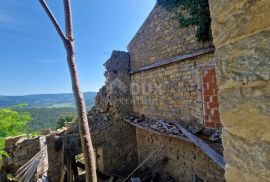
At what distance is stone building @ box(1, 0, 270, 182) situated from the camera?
0.81 meters

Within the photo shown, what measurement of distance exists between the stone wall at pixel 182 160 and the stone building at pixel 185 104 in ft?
0.11

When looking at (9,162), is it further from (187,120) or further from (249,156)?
(249,156)

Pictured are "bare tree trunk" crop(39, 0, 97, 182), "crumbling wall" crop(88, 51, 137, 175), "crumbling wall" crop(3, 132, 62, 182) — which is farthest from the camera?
"crumbling wall" crop(88, 51, 137, 175)

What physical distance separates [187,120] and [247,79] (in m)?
5.96

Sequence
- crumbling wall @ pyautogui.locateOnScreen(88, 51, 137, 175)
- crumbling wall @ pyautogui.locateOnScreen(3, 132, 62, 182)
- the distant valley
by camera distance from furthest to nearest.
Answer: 1. the distant valley
2. crumbling wall @ pyautogui.locateOnScreen(88, 51, 137, 175)
3. crumbling wall @ pyautogui.locateOnScreen(3, 132, 62, 182)

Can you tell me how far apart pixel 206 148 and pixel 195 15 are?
391cm

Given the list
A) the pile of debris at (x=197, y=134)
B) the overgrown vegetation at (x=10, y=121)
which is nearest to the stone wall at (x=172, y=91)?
the pile of debris at (x=197, y=134)

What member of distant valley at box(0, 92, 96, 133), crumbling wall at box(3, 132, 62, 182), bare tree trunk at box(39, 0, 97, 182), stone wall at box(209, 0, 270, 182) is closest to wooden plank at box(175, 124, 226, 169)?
bare tree trunk at box(39, 0, 97, 182)

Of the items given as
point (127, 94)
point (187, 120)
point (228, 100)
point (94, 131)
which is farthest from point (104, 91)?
point (228, 100)

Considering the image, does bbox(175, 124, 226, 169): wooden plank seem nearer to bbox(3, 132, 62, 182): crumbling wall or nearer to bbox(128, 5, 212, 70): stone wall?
bbox(128, 5, 212, 70): stone wall

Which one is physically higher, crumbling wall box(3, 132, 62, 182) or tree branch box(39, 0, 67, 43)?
tree branch box(39, 0, 67, 43)

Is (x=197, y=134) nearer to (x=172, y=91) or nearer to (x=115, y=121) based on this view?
(x=172, y=91)

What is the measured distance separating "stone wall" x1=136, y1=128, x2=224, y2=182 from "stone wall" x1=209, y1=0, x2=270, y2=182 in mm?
5296

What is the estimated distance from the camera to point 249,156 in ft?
2.75
